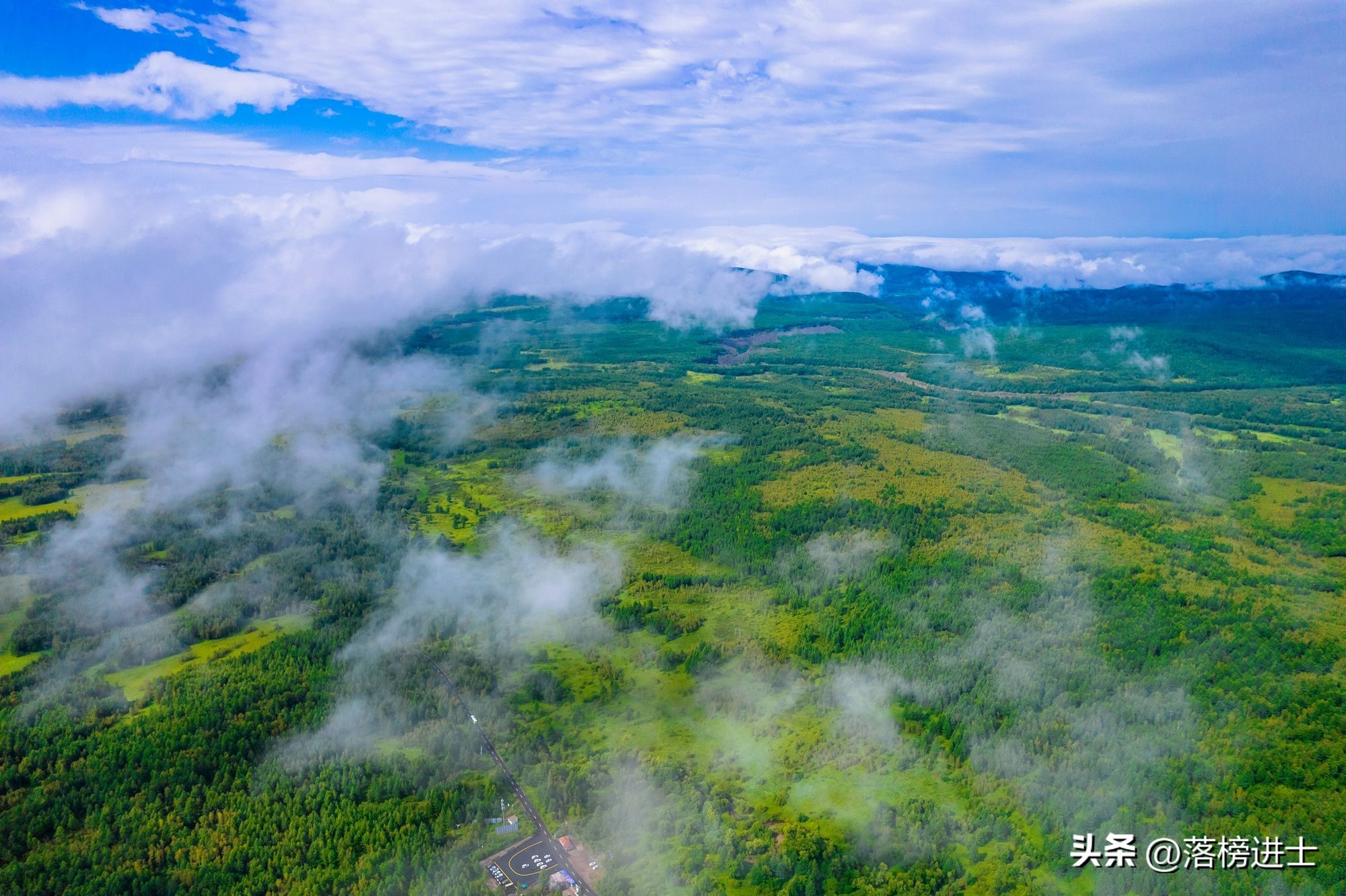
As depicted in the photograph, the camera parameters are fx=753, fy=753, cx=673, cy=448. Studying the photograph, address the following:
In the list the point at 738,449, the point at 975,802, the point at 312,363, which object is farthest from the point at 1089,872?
the point at 312,363

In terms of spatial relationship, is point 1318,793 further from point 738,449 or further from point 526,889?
point 738,449

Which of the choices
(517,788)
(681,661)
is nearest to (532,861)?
(517,788)

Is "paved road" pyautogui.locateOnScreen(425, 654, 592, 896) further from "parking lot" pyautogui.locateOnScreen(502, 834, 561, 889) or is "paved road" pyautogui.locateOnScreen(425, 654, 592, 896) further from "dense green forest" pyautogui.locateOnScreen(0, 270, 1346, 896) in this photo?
"dense green forest" pyautogui.locateOnScreen(0, 270, 1346, 896)

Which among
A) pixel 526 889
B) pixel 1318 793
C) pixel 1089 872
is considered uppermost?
pixel 1318 793

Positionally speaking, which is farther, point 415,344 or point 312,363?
point 415,344

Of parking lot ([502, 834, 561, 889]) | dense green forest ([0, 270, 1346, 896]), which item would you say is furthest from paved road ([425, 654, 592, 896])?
dense green forest ([0, 270, 1346, 896])

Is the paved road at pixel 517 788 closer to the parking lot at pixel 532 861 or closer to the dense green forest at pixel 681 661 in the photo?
the parking lot at pixel 532 861
